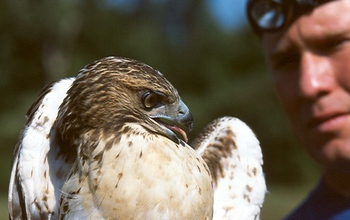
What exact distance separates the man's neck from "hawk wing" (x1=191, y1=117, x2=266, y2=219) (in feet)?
1.22

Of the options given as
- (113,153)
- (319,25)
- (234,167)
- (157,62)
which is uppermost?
(319,25)

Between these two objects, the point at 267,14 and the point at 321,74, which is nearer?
the point at 321,74

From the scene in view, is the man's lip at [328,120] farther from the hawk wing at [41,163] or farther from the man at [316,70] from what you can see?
the hawk wing at [41,163]

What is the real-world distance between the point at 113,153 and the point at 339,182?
0.98 metres

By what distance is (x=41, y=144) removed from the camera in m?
2.33

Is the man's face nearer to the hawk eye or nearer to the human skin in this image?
the human skin

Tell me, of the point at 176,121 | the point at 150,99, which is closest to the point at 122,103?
the point at 150,99

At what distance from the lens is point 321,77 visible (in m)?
2.17

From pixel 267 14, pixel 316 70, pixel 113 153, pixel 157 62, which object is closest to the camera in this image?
pixel 113 153

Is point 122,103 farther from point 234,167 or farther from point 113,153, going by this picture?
point 234,167

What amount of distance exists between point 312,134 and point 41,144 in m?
1.06

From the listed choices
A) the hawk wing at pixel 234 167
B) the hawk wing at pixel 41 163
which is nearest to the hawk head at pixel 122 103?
the hawk wing at pixel 41 163

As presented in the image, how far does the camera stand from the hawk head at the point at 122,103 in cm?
202

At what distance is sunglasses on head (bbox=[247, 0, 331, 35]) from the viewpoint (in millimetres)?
2157
